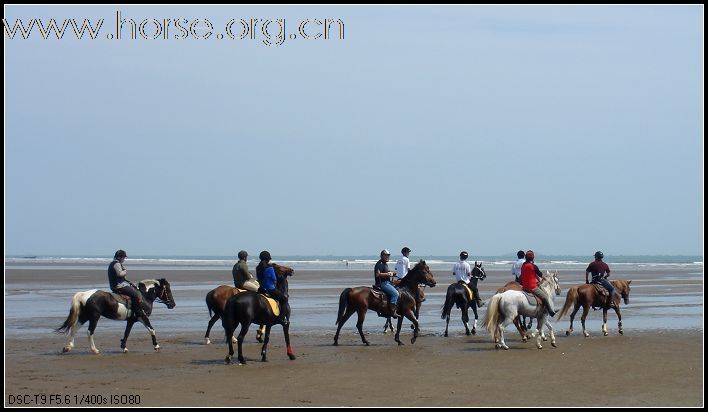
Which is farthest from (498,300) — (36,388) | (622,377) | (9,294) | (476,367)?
(9,294)

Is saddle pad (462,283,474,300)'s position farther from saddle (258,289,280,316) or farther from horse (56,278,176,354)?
horse (56,278,176,354)

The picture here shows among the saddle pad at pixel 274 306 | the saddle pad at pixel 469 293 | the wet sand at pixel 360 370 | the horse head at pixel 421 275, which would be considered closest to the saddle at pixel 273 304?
the saddle pad at pixel 274 306

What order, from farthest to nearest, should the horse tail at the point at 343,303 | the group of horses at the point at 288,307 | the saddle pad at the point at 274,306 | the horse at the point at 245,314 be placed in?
the horse tail at the point at 343,303
the saddle pad at the point at 274,306
the group of horses at the point at 288,307
the horse at the point at 245,314

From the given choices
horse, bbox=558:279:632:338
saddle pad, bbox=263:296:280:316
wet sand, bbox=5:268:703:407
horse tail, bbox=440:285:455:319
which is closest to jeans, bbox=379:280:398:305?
wet sand, bbox=5:268:703:407

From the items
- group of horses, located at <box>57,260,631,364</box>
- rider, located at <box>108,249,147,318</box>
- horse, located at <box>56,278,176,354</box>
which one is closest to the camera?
group of horses, located at <box>57,260,631,364</box>

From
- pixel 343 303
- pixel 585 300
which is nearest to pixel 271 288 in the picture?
pixel 343 303

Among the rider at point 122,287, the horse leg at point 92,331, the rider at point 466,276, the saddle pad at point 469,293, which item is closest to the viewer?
the horse leg at point 92,331

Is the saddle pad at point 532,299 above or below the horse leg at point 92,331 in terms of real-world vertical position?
above

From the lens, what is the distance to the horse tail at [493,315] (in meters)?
18.1

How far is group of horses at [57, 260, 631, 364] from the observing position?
52.6 feet

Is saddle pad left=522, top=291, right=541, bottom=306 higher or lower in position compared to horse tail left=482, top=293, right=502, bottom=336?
higher

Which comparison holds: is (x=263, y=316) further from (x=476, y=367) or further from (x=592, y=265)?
(x=592, y=265)

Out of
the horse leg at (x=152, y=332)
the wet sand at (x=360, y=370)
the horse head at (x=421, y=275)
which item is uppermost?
the horse head at (x=421, y=275)

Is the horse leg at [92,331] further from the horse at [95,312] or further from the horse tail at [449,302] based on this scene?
the horse tail at [449,302]
